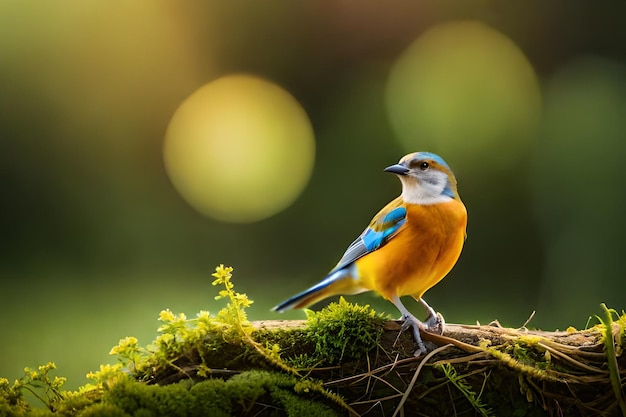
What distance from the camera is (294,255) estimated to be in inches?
133

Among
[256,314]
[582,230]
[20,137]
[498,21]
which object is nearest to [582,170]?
[582,230]

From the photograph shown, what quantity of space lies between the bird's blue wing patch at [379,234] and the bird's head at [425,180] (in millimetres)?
65

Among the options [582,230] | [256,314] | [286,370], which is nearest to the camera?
[286,370]

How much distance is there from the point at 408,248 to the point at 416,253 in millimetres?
24

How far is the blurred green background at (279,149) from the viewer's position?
325 centimetres

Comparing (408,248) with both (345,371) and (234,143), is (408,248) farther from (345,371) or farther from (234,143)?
(234,143)

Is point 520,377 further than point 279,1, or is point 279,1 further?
point 279,1

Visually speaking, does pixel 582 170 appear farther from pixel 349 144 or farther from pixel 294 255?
pixel 294 255

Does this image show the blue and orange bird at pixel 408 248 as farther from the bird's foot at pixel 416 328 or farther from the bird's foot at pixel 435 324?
the bird's foot at pixel 416 328

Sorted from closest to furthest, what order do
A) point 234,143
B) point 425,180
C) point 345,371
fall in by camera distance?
1. point 345,371
2. point 425,180
3. point 234,143

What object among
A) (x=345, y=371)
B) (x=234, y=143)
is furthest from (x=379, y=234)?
(x=234, y=143)

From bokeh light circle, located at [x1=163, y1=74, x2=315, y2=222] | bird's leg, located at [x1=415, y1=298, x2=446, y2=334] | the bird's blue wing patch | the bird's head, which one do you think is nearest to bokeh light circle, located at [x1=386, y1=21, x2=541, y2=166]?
bokeh light circle, located at [x1=163, y1=74, x2=315, y2=222]

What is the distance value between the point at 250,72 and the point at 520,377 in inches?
104

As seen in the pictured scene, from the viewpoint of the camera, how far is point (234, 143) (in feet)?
11.9
